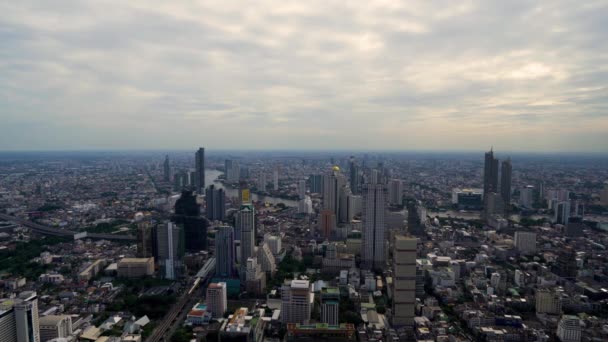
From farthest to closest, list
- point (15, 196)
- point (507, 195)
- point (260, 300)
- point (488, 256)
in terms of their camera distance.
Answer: point (15, 196)
point (507, 195)
point (488, 256)
point (260, 300)

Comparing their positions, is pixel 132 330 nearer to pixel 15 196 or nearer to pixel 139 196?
pixel 139 196

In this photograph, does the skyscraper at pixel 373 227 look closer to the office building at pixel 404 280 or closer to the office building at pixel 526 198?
the office building at pixel 404 280

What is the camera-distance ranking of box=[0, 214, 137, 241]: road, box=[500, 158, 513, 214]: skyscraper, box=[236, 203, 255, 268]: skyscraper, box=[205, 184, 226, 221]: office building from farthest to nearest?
box=[500, 158, 513, 214]: skyscraper, box=[205, 184, 226, 221]: office building, box=[0, 214, 137, 241]: road, box=[236, 203, 255, 268]: skyscraper

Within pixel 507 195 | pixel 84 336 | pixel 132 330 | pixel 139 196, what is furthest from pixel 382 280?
pixel 139 196

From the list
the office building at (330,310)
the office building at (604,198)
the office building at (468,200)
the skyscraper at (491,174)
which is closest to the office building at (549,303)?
the office building at (330,310)

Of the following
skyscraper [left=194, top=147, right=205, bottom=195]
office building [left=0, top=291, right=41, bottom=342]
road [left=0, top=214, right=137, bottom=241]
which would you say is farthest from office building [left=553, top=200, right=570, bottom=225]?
office building [left=0, top=291, right=41, bottom=342]

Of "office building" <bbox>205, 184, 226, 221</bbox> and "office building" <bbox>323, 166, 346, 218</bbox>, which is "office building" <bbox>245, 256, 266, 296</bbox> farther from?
"office building" <bbox>205, 184, 226, 221</bbox>
